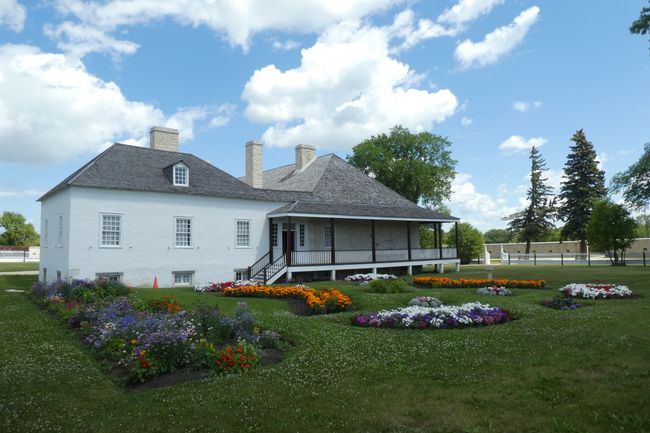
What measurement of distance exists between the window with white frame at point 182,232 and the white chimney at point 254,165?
18.7ft

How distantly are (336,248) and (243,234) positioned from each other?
6.09 m

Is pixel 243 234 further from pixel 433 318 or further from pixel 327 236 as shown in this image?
pixel 433 318

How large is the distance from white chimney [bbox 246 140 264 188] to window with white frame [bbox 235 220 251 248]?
3.47 meters

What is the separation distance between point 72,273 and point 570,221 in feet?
172

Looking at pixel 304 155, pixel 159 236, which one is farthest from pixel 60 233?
pixel 304 155

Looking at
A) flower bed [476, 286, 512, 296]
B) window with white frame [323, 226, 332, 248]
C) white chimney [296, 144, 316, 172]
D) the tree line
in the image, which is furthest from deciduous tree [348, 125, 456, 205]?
flower bed [476, 286, 512, 296]

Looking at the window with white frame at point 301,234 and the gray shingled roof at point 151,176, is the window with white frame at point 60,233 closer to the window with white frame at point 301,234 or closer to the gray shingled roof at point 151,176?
the gray shingled roof at point 151,176

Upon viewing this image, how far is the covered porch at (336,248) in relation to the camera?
25734 mm

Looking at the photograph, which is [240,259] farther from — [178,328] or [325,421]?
[325,421]

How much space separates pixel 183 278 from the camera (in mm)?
24281

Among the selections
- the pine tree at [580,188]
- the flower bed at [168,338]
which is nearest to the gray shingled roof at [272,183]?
the flower bed at [168,338]

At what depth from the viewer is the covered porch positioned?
84.4 ft

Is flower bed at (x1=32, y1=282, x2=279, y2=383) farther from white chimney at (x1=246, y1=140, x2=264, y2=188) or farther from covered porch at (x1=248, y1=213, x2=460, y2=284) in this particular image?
white chimney at (x1=246, y1=140, x2=264, y2=188)

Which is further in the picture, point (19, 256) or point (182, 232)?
point (19, 256)
